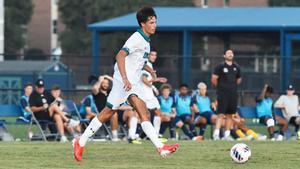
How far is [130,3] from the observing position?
240 ft

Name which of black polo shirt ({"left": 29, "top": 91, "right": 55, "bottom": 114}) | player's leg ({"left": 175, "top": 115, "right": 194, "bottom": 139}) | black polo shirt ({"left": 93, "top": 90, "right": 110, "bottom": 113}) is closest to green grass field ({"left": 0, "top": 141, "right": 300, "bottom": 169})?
black polo shirt ({"left": 29, "top": 91, "right": 55, "bottom": 114})

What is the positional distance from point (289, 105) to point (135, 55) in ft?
35.6

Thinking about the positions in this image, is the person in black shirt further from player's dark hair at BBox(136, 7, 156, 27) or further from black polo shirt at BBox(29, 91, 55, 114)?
→ player's dark hair at BBox(136, 7, 156, 27)

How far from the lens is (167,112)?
25.5 meters

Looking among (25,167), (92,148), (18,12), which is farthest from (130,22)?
(18,12)

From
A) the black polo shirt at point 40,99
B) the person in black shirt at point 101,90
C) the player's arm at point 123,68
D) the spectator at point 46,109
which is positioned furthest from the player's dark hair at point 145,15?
the black polo shirt at point 40,99

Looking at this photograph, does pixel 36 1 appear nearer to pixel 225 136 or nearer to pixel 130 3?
pixel 130 3

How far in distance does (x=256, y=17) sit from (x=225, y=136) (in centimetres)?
1376

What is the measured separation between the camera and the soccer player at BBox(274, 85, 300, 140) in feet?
85.6

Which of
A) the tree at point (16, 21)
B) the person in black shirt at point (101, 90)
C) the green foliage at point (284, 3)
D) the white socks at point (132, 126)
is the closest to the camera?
the white socks at point (132, 126)

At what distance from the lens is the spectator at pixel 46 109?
24.2 meters

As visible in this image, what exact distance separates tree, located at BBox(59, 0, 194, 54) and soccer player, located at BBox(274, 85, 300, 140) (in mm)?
47209

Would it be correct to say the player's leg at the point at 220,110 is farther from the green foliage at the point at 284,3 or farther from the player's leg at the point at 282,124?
the green foliage at the point at 284,3

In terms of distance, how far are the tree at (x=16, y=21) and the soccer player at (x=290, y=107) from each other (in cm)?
5116
